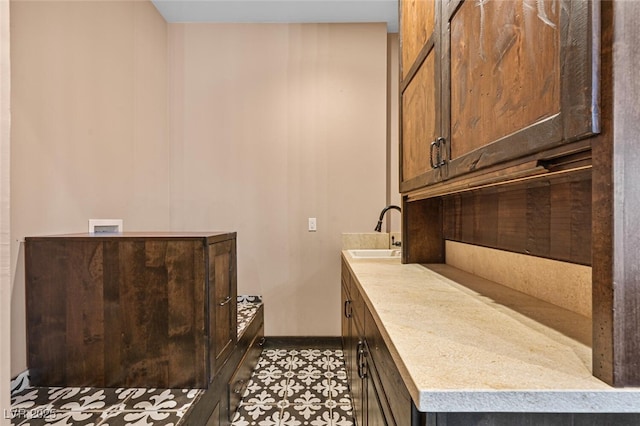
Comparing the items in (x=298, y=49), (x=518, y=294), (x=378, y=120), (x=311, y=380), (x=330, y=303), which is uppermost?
(x=298, y=49)

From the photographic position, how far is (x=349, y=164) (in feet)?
9.56

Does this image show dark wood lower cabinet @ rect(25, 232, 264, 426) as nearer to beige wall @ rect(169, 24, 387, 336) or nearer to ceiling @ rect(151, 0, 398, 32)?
beige wall @ rect(169, 24, 387, 336)

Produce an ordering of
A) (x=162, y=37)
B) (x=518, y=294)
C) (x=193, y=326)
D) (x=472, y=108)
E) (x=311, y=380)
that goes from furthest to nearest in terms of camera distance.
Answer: (x=162, y=37), (x=311, y=380), (x=193, y=326), (x=518, y=294), (x=472, y=108)

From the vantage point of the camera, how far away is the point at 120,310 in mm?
1344

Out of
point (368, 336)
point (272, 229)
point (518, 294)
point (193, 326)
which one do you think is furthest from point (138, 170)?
point (518, 294)

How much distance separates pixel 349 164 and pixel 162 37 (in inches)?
74.6

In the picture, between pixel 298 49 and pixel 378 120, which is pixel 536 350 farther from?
pixel 298 49

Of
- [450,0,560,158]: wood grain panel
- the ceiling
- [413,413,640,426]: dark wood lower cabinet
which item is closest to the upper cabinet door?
[450,0,560,158]: wood grain panel

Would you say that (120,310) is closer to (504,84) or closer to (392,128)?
(504,84)

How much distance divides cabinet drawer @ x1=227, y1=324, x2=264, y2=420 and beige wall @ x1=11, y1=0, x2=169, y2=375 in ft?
3.05

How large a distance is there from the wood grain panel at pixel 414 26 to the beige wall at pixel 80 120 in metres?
1.71

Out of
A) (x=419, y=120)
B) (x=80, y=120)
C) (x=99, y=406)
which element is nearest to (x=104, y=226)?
(x=80, y=120)

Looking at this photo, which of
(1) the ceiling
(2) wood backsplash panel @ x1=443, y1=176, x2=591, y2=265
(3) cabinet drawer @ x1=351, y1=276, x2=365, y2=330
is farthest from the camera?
(1) the ceiling

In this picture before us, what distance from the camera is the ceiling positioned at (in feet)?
8.56
